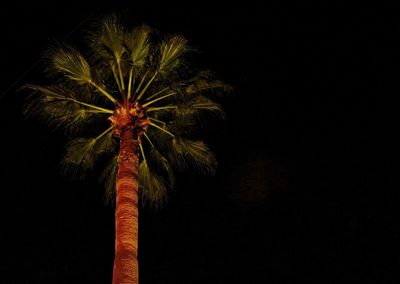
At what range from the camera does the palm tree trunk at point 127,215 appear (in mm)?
10305

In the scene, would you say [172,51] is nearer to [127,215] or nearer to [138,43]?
[138,43]

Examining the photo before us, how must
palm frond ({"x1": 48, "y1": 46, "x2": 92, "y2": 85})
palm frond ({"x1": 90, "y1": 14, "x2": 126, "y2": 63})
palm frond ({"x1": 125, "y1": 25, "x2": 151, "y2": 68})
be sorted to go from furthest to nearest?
palm frond ({"x1": 125, "y1": 25, "x2": 151, "y2": 68}) → palm frond ({"x1": 90, "y1": 14, "x2": 126, "y2": 63}) → palm frond ({"x1": 48, "y1": 46, "x2": 92, "y2": 85})

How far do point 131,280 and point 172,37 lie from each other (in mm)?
5589

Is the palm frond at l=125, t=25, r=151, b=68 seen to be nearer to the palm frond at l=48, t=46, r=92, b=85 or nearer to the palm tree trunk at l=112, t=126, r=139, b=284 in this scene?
the palm frond at l=48, t=46, r=92, b=85

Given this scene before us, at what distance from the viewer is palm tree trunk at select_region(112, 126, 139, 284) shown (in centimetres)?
1030

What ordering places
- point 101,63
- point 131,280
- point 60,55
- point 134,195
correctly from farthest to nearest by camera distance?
point 101,63
point 60,55
point 134,195
point 131,280

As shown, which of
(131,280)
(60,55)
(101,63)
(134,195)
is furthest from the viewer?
(101,63)

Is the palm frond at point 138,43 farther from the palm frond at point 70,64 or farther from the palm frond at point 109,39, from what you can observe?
the palm frond at point 70,64

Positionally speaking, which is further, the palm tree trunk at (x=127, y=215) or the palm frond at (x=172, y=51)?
the palm frond at (x=172, y=51)

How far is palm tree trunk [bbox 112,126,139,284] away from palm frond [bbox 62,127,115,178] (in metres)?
1.72

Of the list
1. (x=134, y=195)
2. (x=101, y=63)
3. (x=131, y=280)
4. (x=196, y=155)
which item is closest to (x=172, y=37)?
(x=101, y=63)

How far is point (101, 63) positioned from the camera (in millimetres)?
13789

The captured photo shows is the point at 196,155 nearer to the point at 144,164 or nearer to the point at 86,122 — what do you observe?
the point at 144,164

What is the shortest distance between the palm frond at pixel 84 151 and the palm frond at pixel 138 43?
65.2 inches
